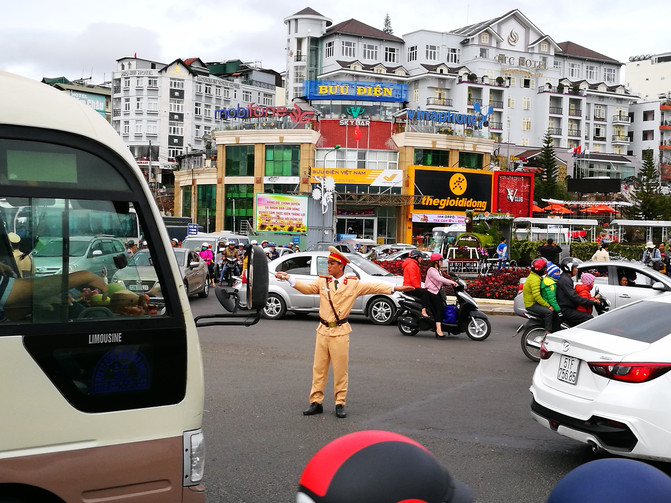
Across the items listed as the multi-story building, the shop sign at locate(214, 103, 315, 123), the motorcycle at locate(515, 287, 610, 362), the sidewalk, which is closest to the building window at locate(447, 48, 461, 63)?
the multi-story building

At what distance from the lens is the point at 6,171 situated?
10.3 feet

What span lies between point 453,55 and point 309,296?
7968cm

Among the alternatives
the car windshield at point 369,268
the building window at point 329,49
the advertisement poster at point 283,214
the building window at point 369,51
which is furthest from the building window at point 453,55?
the car windshield at point 369,268

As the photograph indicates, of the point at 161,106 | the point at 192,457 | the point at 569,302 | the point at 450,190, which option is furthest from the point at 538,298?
the point at 161,106

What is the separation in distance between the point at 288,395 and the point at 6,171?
5892 mm

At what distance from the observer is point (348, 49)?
3529 inches

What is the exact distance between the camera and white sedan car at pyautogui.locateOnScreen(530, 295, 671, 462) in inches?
210

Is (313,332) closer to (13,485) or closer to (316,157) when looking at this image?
(13,485)

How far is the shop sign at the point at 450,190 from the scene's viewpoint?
191ft

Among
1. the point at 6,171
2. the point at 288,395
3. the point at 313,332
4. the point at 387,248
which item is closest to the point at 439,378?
the point at 288,395

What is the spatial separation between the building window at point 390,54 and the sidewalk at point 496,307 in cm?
7610

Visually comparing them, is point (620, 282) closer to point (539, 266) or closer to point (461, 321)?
point (461, 321)

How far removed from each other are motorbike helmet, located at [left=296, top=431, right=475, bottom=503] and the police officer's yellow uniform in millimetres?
5694

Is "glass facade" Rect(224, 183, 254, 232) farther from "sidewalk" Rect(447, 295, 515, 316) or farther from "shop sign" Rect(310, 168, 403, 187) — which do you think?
"sidewalk" Rect(447, 295, 515, 316)
